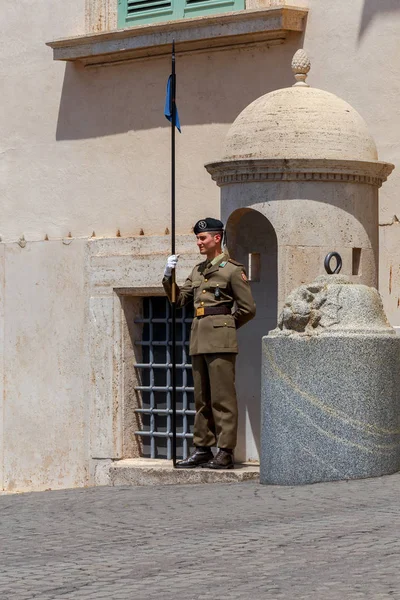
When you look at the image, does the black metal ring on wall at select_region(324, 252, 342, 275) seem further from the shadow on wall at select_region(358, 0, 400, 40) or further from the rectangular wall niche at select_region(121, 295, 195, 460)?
the rectangular wall niche at select_region(121, 295, 195, 460)

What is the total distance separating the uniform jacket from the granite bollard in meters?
0.89

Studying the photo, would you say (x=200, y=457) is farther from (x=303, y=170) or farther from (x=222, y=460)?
(x=303, y=170)

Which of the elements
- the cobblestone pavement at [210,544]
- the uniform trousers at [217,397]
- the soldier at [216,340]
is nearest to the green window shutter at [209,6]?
the soldier at [216,340]

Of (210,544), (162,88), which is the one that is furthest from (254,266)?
(210,544)

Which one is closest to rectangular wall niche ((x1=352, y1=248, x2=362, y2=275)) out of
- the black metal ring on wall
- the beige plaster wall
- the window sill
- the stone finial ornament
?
the black metal ring on wall

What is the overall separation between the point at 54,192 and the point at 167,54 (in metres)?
1.77

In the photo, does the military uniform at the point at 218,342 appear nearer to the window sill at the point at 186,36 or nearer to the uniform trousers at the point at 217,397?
the uniform trousers at the point at 217,397

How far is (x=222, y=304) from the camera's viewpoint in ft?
33.7

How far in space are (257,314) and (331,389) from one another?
8.62 feet

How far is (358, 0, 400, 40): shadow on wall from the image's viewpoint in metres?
11.0

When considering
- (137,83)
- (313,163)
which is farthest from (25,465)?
(313,163)

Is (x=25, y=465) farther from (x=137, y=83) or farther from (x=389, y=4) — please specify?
(x=389, y=4)

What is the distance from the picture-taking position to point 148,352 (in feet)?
41.7

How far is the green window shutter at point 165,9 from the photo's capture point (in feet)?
A: 40.3
